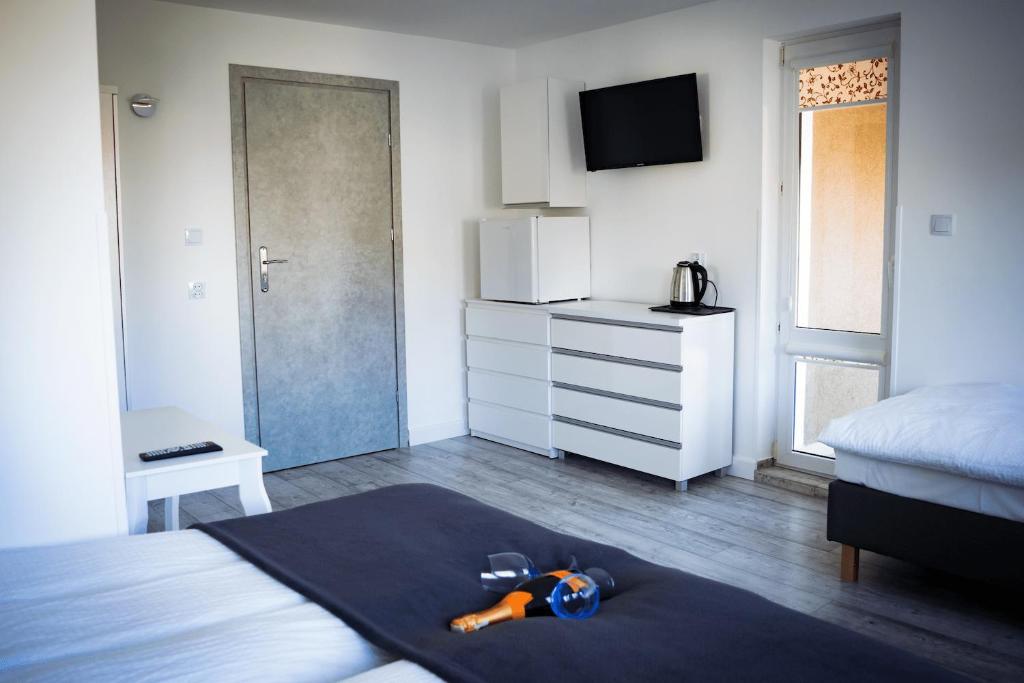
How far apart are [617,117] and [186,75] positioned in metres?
2.29

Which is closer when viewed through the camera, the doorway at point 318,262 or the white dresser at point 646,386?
the white dresser at point 646,386

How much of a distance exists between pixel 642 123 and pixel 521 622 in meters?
3.74

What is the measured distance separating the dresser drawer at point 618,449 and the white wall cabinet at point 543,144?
53.3 inches

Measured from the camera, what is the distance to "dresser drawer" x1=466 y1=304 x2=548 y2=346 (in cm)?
501

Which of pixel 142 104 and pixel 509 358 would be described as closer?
pixel 142 104

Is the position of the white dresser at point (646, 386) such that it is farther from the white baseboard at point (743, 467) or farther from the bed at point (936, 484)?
the bed at point (936, 484)

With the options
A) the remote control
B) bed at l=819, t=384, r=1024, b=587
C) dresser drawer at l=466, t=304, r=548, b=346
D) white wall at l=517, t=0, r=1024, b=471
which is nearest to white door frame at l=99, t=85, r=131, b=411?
the remote control

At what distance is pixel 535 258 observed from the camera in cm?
502

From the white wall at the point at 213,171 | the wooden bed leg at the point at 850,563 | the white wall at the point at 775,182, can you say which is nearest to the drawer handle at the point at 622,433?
the white wall at the point at 775,182

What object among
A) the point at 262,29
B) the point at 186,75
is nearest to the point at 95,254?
the point at 186,75

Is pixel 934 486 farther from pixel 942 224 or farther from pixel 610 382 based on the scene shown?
pixel 610 382

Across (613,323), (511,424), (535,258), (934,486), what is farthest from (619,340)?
(934,486)

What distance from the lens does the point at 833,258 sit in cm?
430

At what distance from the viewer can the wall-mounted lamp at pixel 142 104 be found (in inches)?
167
